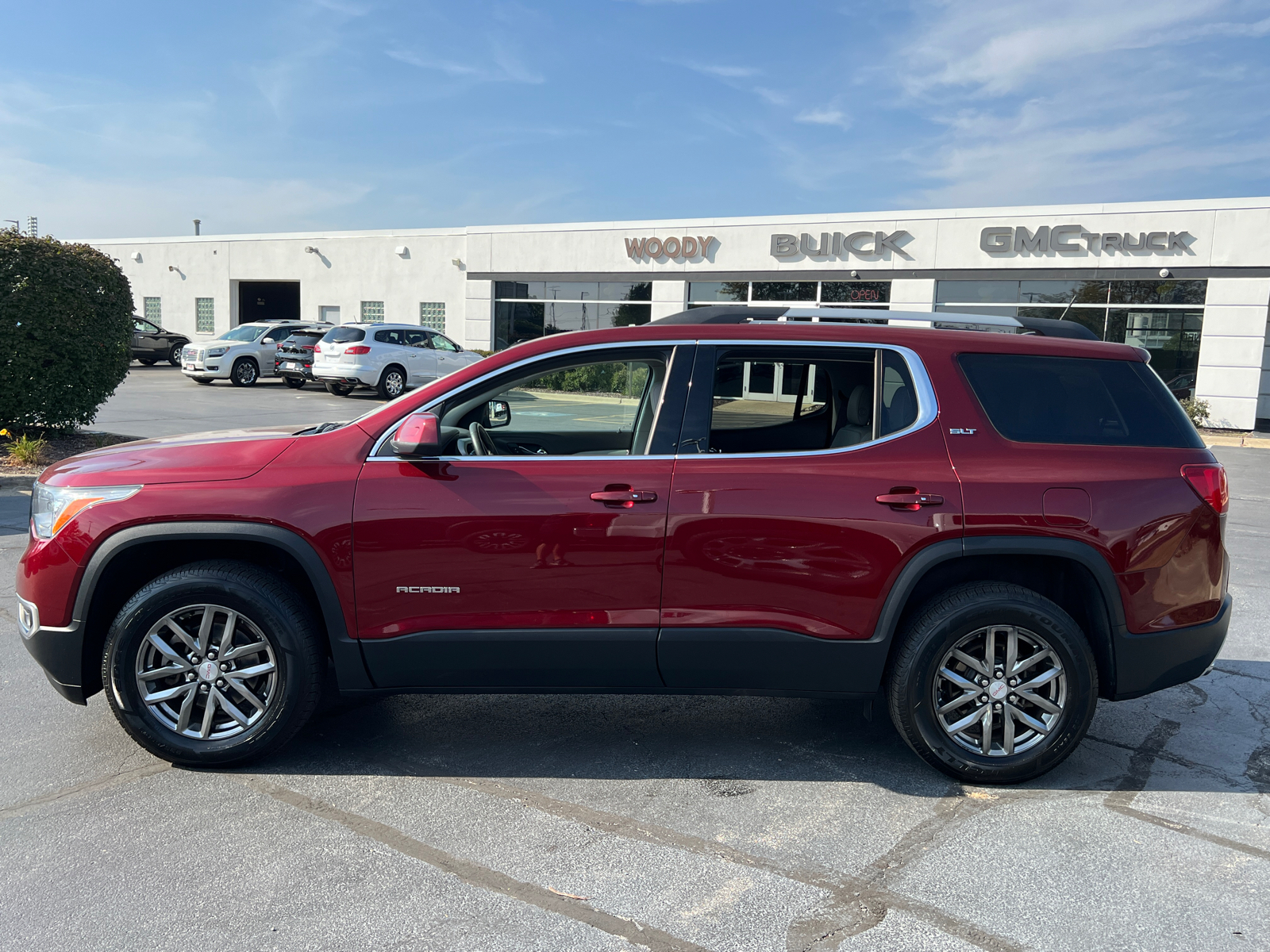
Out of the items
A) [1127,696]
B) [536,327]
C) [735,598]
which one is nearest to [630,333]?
[735,598]

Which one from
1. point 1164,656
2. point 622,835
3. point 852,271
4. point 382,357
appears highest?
point 852,271

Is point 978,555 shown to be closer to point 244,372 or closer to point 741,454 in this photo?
point 741,454

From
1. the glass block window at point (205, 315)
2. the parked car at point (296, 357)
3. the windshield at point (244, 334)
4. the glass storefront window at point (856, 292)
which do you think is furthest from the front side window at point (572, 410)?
the glass block window at point (205, 315)

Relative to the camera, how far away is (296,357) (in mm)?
25078

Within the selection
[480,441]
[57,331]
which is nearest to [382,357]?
[57,331]

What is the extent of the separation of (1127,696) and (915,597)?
3.13 feet

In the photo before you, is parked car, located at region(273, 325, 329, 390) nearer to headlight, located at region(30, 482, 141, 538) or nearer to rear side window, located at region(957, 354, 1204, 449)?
headlight, located at region(30, 482, 141, 538)

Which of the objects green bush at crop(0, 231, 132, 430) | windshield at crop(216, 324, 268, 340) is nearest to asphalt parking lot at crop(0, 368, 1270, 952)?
green bush at crop(0, 231, 132, 430)

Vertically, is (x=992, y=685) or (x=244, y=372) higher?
(x=244, y=372)

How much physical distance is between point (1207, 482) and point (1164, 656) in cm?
71

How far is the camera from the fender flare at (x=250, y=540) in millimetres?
3719

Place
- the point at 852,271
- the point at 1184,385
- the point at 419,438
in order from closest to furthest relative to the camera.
Answer: the point at 419,438, the point at 1184,385, the point at 852,271

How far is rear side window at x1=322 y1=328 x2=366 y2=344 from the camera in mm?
22672

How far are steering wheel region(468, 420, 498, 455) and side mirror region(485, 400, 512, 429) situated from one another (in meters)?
0.10
